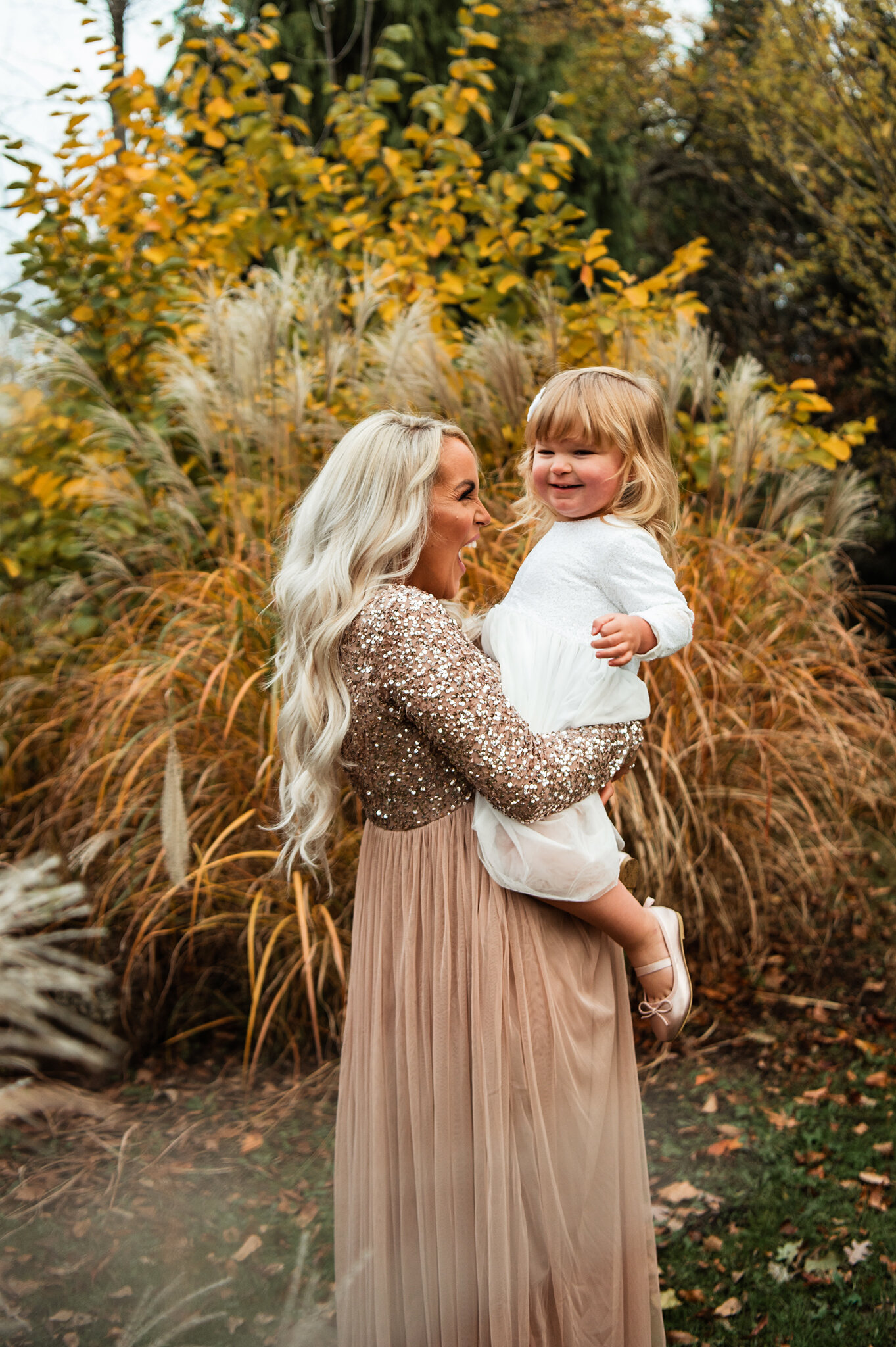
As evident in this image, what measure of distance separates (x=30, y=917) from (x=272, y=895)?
51.5 inches

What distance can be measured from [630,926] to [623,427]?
740 millimetres

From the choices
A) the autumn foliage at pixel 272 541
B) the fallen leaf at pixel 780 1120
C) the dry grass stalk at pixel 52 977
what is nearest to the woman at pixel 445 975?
the dry grass stalk at pixel 52 977

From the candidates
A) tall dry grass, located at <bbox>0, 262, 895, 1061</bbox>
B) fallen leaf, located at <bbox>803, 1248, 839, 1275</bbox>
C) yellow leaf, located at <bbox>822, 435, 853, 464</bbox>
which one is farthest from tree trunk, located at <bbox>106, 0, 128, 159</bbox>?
fallen leaf, located at <bbox>803, 1248, 839, 1275</bbox>

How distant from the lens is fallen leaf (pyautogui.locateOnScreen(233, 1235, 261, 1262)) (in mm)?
2471

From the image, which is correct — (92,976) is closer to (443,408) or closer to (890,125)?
(443,408)

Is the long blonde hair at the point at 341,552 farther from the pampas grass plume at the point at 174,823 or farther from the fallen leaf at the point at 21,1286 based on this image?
the fallen leaf at the point at 21,1286

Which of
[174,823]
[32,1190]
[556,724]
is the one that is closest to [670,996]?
[556,724]

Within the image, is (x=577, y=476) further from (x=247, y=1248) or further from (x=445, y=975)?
(x=247, y=1248)

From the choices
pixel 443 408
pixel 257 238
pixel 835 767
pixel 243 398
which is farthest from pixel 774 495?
pixel 257 238

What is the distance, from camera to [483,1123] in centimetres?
146

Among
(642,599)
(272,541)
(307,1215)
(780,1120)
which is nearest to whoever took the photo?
(642,599)

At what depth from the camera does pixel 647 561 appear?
1487mm

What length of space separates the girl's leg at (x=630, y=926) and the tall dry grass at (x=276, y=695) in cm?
133

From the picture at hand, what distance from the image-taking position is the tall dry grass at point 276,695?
3.00 m
